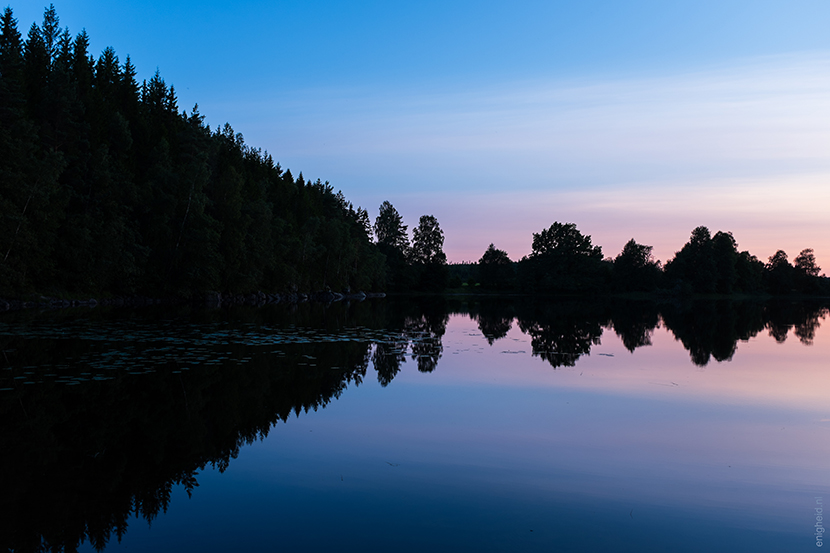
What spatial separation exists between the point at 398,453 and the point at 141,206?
57209 millimetres

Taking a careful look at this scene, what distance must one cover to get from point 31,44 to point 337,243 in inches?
1918

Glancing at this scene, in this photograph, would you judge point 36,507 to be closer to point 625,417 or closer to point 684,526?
point 684,526

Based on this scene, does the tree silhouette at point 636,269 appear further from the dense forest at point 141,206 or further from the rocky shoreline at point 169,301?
the rocky shoreline at point 169,301

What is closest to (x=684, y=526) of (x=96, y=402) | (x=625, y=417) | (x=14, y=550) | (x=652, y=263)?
(x=625, y=417)

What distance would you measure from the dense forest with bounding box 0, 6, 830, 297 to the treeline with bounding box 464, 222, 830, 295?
0.50m

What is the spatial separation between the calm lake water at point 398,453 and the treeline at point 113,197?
27638 millimetres

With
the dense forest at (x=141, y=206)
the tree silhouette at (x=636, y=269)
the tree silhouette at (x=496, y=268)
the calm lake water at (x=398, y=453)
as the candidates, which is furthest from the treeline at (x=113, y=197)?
the tree silhouette at (x=636, y=269)

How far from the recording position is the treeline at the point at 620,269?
129m

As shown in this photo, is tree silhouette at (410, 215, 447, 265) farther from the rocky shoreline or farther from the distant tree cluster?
the rocky shoreline

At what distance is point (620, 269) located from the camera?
131 metres

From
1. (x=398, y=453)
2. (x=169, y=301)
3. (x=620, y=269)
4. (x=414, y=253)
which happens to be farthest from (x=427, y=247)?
(x=398, y=453)

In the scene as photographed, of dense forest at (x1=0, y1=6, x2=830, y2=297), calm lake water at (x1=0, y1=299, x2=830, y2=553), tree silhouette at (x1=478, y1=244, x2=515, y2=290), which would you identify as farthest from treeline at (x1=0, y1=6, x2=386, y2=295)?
tree silhouette at (x1=478, y1=244, x2=515, y2=290)

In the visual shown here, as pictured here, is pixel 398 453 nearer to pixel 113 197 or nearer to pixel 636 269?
pixel 113 197

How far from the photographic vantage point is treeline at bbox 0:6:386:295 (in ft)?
140
